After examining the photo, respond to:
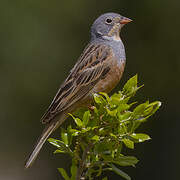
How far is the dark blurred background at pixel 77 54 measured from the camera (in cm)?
632

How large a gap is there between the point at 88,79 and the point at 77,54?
2398mm

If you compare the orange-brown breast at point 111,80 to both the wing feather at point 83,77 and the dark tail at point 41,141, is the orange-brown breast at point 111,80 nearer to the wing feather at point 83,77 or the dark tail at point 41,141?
A: the wing feather at point 83,77

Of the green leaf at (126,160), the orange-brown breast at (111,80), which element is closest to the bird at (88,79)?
the orange-brown breast at (111,80)

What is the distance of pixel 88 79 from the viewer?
4.36 meters

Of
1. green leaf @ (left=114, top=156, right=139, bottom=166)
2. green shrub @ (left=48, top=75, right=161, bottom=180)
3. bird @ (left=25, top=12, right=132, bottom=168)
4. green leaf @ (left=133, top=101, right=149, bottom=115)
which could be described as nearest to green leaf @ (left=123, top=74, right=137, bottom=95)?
green shrub @ (left=48, top=75, right=161, bottom=180)

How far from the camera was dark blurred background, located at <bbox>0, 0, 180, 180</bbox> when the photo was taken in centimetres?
632

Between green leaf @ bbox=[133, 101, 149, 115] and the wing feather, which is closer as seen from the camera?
green leaf @ bbox=[133, 101, 149, 115]

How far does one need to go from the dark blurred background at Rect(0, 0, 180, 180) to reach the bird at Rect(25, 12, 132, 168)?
5.40ft

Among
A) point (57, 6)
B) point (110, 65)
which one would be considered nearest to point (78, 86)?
point (110, 65)

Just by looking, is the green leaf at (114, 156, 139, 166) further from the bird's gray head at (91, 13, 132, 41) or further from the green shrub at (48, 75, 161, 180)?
the bird's gray head at (91, 13, 132, 41)

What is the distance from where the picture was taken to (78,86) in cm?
431

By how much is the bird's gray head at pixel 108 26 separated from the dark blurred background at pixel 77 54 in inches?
55.6
